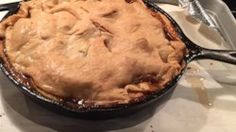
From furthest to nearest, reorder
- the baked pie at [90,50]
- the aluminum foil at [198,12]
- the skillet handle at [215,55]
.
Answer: the aluminum foil at [198,12] < the skillet handle at [215,55] < the baked pie at [90,50]

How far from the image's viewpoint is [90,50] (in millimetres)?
1067

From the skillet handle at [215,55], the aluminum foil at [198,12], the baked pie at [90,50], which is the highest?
the baked pie at [90,50]

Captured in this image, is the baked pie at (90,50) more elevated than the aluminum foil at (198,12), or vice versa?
the baked pie at (90,50)

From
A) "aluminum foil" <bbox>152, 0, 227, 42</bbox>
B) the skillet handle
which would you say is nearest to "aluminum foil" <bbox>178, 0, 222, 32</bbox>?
"aluminum foil" <bbox>152, 0, 227, 42</bbox>

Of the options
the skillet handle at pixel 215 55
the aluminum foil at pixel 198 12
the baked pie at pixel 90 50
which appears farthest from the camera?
the aluminum foil at pixel 198 12

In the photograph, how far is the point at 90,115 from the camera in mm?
1016

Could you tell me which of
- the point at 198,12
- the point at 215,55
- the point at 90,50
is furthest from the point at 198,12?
the point at 90,50

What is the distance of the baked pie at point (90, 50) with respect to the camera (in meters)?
1.02

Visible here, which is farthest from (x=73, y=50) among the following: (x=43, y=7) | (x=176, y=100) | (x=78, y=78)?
(x=176, y=100)

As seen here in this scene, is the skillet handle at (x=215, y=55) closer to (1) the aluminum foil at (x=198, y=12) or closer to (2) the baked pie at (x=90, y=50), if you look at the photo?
(2) the baked pie at (x=90, y=50)

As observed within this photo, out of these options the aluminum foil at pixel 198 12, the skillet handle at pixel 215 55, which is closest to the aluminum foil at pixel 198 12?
the aluminum foil at pixel 198 12

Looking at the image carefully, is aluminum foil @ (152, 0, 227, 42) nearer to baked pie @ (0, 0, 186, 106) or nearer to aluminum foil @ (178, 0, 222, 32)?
aluminum foil @ (178, 0, 222, 32)

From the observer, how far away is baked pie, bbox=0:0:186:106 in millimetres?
1021

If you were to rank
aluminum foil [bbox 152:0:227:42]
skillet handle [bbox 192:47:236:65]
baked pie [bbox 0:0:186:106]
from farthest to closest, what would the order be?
aluminum foil [bbox 152:0:227:42]
skillet handle [bbox 192:47:236:65]
baked pie [bbox 0:0:186:106]
